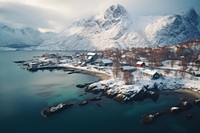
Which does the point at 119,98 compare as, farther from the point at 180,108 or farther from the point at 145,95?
the point at 180,108

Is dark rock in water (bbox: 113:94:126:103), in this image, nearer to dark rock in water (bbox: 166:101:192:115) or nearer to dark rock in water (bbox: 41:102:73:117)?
dark rock in water (bbox: 166:101:192:115)

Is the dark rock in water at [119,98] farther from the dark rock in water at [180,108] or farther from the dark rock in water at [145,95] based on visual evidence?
the dark rock in water at [180,108]

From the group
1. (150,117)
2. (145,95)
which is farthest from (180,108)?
(145,95)

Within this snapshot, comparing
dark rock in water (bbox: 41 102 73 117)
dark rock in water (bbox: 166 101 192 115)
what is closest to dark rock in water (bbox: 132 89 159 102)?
dark rock in water (bbox: 166 101 192 115)

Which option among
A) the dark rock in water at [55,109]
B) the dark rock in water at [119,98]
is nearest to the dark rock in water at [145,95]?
the dark rock in water at [119,98]

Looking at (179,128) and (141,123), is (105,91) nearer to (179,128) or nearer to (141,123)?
(141,123)

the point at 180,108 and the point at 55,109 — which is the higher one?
the point at 55,109
